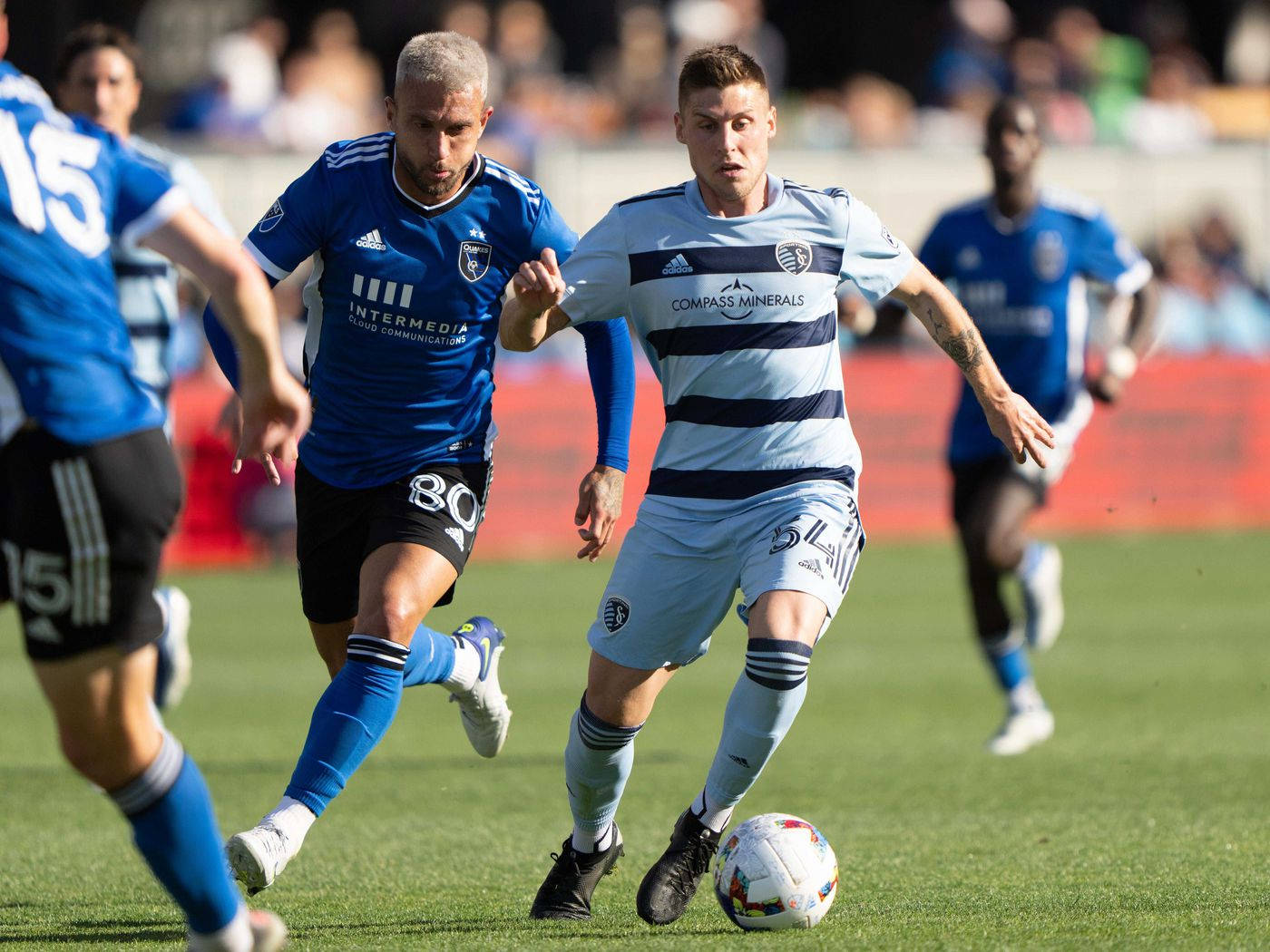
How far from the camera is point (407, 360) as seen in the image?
617 centimetres

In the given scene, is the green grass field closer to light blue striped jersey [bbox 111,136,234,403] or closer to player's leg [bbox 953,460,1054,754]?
player's leg [bbox 953,460,1054,754]

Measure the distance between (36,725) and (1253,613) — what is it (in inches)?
320

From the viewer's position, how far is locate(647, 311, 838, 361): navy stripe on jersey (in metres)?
A: 5.66

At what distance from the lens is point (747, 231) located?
5.72 meters

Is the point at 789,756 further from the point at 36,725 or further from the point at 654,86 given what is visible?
the point at 654,86

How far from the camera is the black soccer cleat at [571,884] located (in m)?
5.64

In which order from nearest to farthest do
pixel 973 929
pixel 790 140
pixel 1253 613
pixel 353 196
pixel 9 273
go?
1. pixel 9 273
2. pixel 973 929
3. pixel 353 196
4. pixel 1253 613
5. pixel 790 140

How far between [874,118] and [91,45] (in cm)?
1452

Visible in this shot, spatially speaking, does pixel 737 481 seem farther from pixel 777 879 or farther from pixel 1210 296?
pixel 1210 296

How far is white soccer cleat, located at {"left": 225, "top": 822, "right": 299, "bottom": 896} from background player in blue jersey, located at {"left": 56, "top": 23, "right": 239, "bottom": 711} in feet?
8.29

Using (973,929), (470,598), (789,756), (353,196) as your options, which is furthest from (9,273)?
(470,598)

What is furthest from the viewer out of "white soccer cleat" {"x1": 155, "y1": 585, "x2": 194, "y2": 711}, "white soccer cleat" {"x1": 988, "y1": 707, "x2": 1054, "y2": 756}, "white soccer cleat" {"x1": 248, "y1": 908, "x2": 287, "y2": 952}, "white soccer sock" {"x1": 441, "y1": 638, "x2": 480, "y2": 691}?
"white soccer cleat" {"x1": 988, "y1": 707, "x2": 1054, "y2": 756}

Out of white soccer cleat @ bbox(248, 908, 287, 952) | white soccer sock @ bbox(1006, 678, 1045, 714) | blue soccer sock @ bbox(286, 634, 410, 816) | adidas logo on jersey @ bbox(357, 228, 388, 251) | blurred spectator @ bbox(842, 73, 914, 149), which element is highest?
adidas logo on jersey @ bbox(357, 228, 388, 251)

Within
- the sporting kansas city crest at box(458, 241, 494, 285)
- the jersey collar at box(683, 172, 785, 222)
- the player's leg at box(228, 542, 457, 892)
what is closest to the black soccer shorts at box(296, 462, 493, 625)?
the player's leg at box(228, 542, 457, 892)
